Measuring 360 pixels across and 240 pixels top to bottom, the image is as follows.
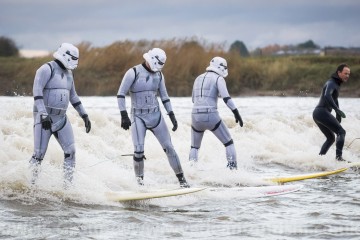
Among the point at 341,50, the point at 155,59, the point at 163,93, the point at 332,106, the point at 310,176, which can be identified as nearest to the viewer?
the point at 155,59

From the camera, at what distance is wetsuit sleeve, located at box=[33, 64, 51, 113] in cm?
857

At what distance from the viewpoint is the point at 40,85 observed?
340 inches

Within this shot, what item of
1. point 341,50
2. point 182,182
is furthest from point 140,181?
point 341,50

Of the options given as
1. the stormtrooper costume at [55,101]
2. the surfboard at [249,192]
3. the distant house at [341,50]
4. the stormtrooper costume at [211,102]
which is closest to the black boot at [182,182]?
the surfboard at [249,192]

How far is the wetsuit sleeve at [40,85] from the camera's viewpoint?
857 centimetres

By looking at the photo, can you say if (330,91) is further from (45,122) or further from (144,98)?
(45,122)

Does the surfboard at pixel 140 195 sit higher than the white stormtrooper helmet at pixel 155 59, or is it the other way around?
the white stormtrooper helmet at pixel 155 59

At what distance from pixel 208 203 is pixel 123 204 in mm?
1133

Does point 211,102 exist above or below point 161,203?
above

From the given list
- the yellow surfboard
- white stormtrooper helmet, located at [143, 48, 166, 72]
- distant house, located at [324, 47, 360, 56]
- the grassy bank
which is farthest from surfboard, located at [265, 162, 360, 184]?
distant house, located at [324, 47, 360, 56]

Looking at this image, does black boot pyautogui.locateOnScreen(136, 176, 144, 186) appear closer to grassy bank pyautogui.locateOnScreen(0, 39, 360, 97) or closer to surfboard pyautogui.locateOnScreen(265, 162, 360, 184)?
surfboard pyautogui.locateOnScreen(265, 162, 360, 184)

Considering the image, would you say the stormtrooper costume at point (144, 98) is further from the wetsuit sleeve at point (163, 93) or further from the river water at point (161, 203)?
the river water at point (161, 203)

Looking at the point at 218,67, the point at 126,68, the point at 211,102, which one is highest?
the point at 126,68

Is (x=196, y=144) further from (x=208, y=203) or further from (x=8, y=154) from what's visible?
(x=8, y=154)
